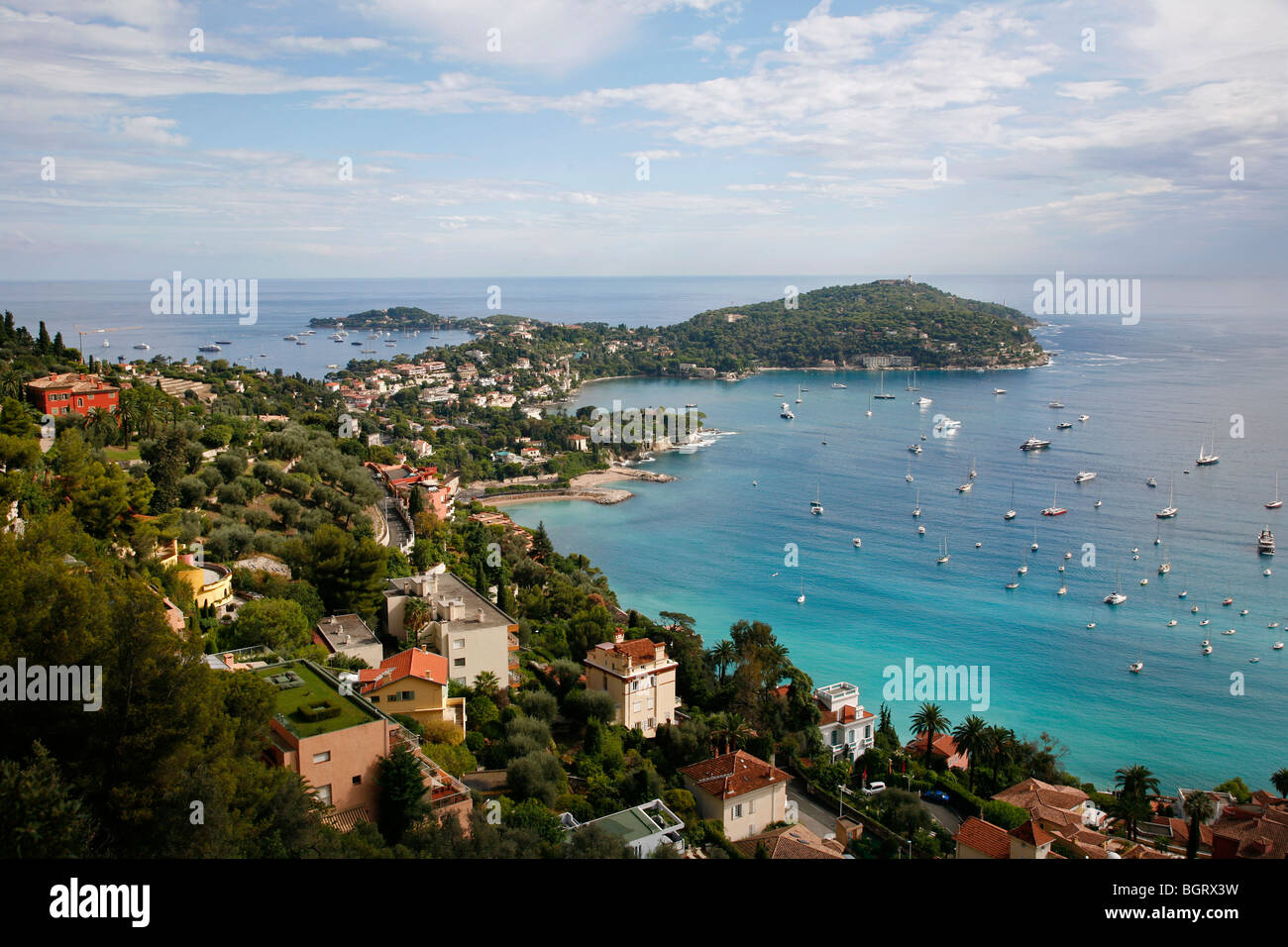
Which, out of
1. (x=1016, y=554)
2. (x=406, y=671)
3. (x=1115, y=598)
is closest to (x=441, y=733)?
(x=406, y=671)

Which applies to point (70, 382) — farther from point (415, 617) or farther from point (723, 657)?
point (723, 657)

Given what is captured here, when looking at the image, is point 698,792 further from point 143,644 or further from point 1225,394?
point 1225,394

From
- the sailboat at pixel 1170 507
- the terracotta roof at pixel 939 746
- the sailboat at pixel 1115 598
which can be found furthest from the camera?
the sailboat at pixel 1170 507

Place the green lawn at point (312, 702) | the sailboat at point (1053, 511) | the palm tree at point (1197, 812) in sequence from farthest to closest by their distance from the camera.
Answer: the sailboat at point (1053, 511), the palm tree at point (1197, 812), the green lawn at point (312, 702)

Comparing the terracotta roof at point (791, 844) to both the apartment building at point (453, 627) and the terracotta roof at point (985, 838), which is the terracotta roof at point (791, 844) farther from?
the apartment building at point (453, 627)

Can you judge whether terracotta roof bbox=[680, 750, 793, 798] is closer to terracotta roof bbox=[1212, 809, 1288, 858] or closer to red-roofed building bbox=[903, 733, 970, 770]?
red-roofed building bbox=[903, 733, 970, 770]

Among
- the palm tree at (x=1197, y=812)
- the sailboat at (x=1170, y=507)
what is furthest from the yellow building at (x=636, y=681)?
the sailboat at (x=1170, y=507)

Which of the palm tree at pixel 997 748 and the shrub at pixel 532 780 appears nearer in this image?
the shrub at pixel 532 780

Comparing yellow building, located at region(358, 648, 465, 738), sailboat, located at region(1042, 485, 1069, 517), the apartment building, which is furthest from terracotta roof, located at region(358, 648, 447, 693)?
sailboat, located at region(1042, 485, 1069, 517)
